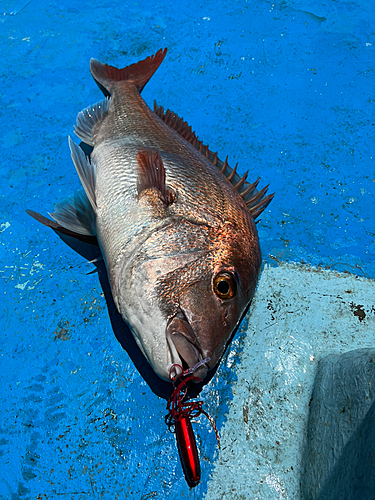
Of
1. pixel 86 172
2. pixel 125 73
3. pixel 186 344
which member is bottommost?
pixel 186 344

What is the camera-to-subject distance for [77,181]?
2.48 meters

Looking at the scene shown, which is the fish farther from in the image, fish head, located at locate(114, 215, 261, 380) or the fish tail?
the fish tail

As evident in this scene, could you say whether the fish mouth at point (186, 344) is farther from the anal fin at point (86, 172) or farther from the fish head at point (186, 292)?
the anal fin at point (86, 172)

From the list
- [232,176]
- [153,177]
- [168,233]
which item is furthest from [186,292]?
[232,176]

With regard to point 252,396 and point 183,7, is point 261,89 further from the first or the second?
point 252,396

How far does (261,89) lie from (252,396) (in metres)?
2.32

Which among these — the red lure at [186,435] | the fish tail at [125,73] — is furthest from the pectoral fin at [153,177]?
the fish tail at [125,73]

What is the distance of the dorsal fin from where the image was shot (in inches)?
84.0

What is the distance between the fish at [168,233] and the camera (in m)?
1.57

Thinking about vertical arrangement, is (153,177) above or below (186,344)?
above

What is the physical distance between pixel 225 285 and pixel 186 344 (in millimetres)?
313

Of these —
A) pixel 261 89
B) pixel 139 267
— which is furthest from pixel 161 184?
pixel 261 89

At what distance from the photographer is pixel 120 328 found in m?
2.02

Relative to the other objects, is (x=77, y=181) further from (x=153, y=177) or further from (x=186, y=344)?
(x=186, y=344)
